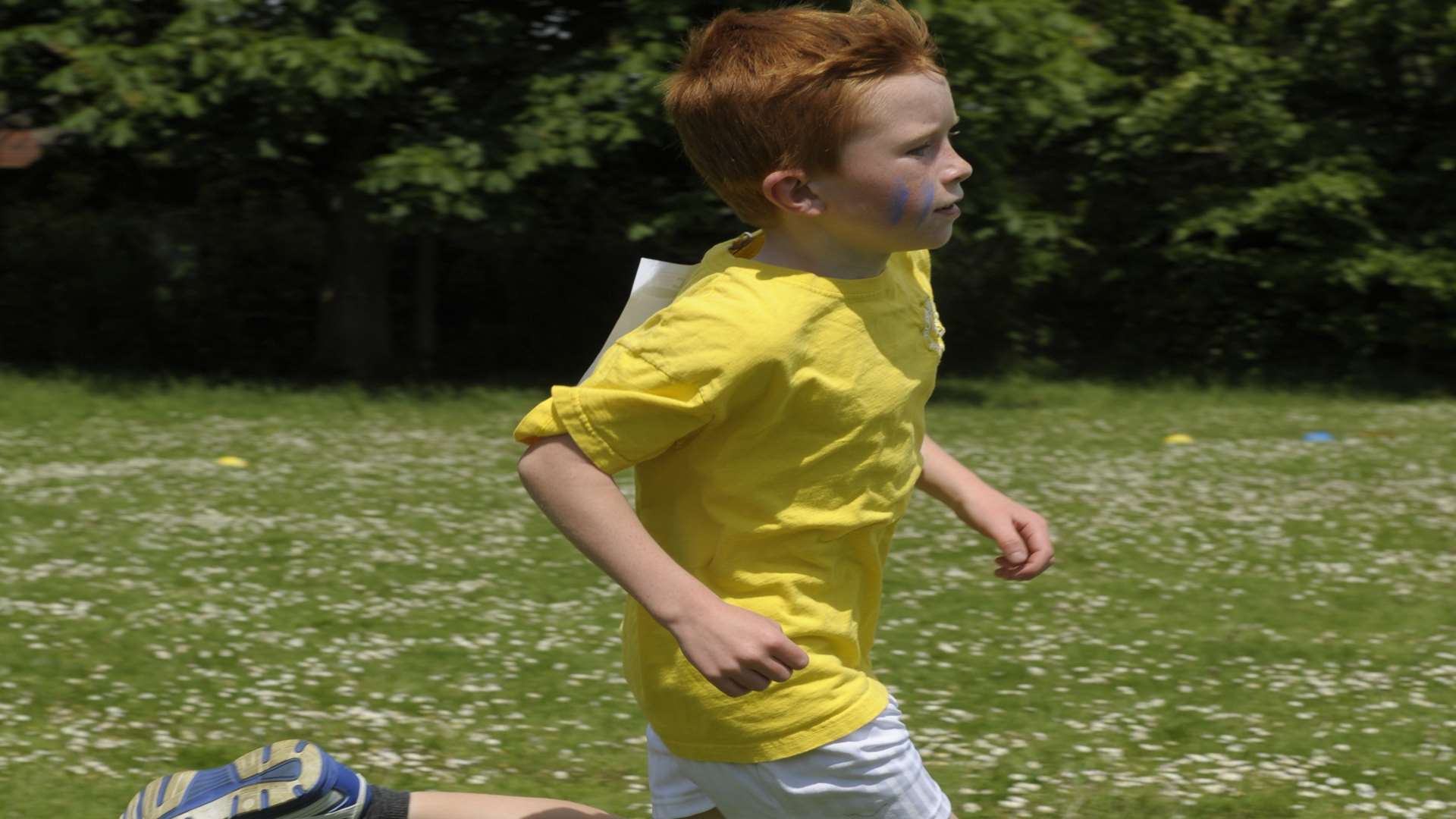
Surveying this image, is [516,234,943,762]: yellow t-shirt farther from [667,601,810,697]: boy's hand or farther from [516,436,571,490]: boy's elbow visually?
[667,601,810,697]: boy's hand

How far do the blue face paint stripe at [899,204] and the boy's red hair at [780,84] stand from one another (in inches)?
4.0

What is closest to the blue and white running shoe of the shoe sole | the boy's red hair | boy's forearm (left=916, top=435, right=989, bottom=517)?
the shoe sole

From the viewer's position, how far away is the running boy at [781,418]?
236 centimetres

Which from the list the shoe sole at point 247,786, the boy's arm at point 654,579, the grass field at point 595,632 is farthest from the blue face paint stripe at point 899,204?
the grass field at point 595,632

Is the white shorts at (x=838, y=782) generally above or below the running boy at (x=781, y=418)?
below

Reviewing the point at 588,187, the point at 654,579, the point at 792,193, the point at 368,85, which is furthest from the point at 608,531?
the point at 588,187

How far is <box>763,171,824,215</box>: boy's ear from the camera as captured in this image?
2.49 metres

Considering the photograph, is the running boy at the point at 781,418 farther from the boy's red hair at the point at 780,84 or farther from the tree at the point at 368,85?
the tree at the point at 368,85

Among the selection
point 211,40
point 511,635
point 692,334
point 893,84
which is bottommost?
point 511,635

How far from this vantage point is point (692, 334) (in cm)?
236

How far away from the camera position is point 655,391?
236 cm

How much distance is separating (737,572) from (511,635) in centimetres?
362

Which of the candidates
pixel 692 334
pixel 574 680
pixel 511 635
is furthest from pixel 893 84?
pixel 511 635

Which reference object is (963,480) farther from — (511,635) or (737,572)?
(511,635)
